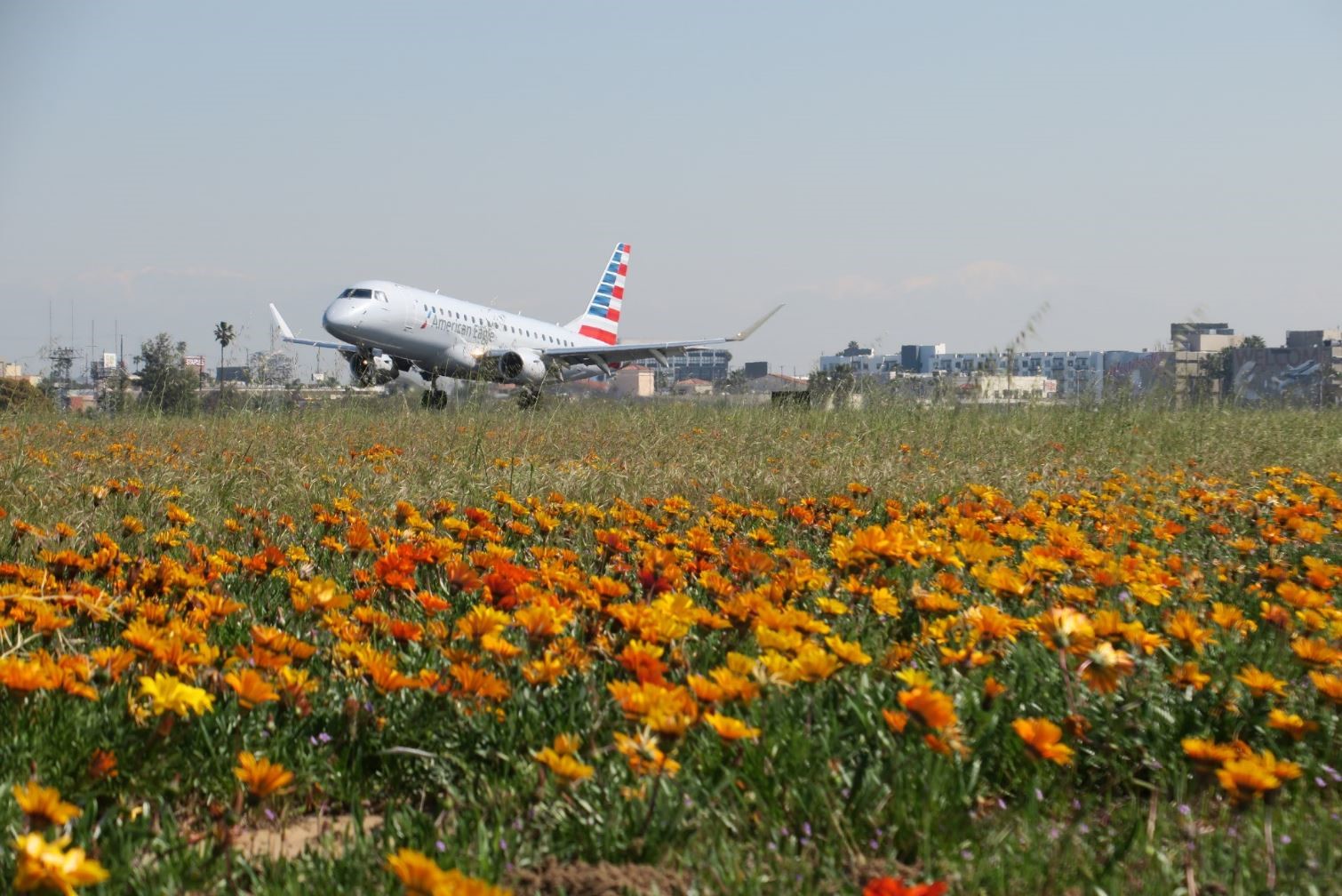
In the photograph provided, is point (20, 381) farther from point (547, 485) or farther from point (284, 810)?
point (284, 810)

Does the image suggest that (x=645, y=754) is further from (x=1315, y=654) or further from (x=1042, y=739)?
(x=1315, y=654)

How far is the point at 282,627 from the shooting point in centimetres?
247

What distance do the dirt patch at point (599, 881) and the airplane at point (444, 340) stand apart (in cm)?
1637

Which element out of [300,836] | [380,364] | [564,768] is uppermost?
[380,364]

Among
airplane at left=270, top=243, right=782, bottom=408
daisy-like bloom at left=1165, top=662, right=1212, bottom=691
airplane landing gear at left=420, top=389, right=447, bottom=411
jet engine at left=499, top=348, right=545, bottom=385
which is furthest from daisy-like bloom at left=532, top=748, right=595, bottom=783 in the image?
jet engine at left=499, top=348, right=545, bottom=385

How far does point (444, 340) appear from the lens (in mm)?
23828

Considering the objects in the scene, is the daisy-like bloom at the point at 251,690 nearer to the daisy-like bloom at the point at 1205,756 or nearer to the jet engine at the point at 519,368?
the daisy-like bloom at the point at 1205,756

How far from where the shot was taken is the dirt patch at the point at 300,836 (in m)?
1.40

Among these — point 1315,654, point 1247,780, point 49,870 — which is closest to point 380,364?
point 1315,654

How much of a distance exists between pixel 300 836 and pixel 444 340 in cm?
2288

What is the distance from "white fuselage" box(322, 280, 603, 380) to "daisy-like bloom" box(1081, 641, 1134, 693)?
Answer: 18.5 meters

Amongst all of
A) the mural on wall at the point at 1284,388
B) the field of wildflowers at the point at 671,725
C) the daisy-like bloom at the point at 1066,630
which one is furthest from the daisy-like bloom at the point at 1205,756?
the mural on wall at the point at 1284,388

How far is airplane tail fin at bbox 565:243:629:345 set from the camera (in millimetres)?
35625

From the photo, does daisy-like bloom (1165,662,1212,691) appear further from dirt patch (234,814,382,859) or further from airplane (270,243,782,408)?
airplane (270,243,782,408)
